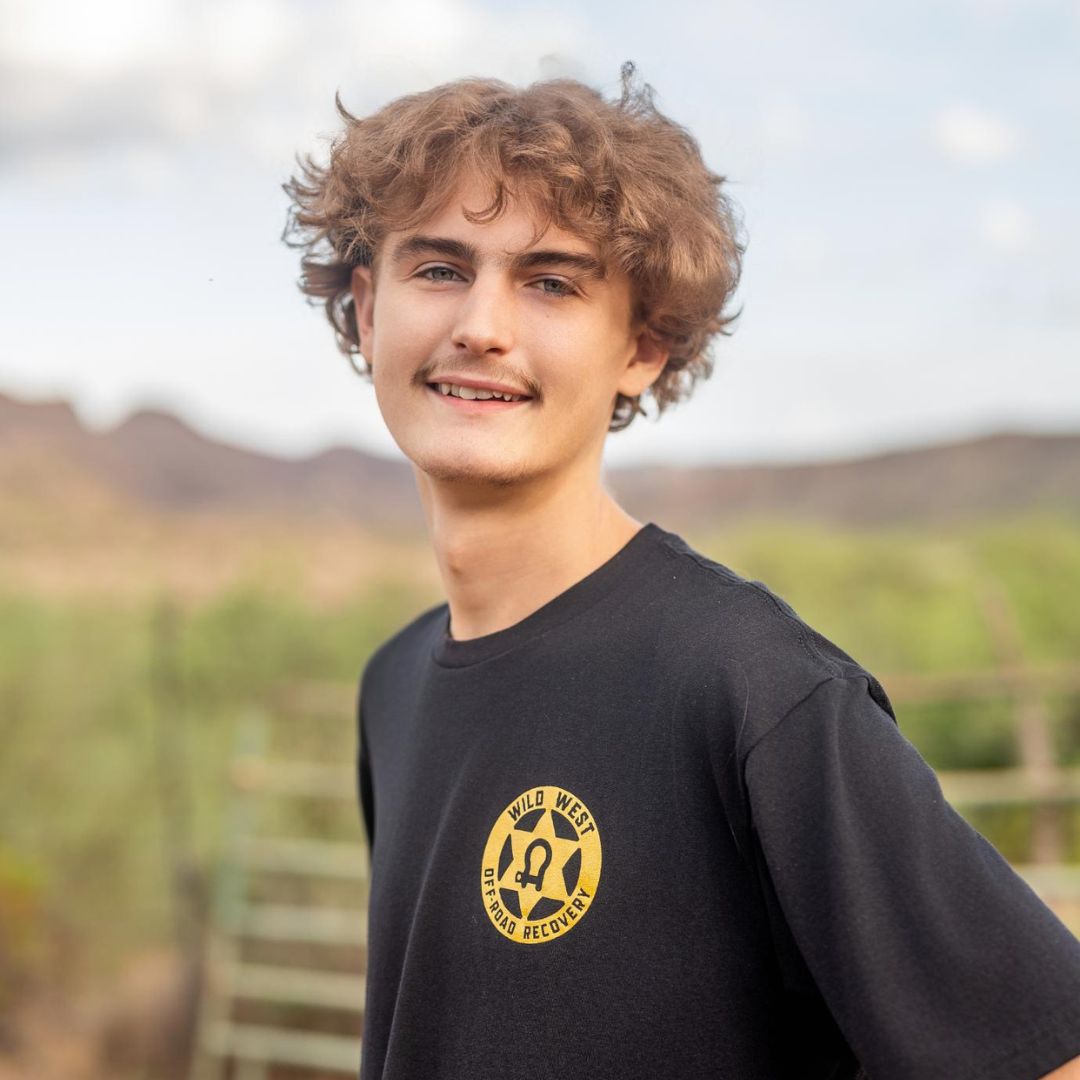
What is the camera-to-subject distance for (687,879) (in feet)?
3.43

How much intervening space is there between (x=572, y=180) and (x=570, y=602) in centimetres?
41

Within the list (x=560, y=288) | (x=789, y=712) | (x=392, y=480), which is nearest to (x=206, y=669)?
(x=392, y=480)

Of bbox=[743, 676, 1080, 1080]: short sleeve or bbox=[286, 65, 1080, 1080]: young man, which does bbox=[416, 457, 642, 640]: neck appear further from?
bbox=[743, 676, 1080, 1080]: short sleeve

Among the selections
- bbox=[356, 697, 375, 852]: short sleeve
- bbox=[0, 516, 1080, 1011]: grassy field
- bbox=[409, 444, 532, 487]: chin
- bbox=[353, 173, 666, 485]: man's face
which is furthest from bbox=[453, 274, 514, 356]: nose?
bbox=[0, 516, 1080, 1011]: grassy field

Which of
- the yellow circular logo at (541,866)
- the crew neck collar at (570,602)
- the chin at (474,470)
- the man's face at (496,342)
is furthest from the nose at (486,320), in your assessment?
the yellow circular logo at (541,866)

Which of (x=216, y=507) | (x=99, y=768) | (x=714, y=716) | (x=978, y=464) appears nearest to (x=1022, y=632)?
(x=978, y=464)

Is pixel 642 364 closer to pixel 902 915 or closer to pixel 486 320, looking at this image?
pixel 486 320

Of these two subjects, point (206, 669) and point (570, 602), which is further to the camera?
point (206, 669)

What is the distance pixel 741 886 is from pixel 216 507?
176 inches

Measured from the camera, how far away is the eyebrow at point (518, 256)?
4.07 feet

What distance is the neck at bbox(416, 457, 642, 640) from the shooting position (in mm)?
1298

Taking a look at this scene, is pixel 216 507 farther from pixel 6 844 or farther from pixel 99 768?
pixel 6 844

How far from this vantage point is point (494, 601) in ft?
4.40

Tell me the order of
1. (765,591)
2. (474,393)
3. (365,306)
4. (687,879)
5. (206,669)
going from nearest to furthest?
(687,879) < (765,591) < (474,393) < (365,306) < (206,669)
